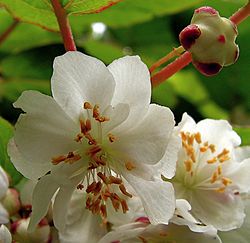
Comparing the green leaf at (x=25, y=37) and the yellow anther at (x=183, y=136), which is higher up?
the yellow anther at (x=183, y=136)

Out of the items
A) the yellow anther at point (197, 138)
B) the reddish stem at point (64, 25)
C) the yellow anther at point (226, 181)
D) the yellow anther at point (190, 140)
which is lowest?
the yellow anther at point (226, 181)

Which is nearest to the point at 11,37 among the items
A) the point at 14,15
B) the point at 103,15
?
the point at 103,15

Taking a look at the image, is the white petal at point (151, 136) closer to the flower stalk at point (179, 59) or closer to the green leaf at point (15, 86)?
the flower stalk at point (179, 59)

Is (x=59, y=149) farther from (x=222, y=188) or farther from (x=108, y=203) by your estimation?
(x=222, y=188)

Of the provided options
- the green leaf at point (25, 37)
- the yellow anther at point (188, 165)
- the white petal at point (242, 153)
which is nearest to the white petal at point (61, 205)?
the yellow anther at point (188, 165)

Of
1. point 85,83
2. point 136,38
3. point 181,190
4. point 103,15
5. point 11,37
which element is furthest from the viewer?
point 136,38

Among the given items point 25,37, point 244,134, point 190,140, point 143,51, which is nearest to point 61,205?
point 190,140
